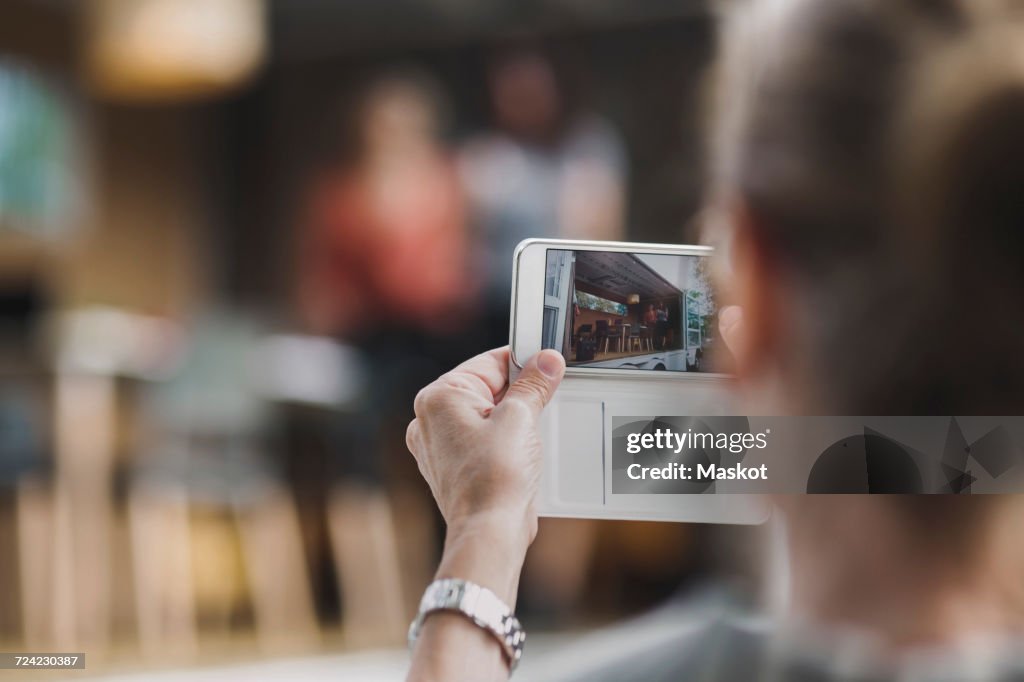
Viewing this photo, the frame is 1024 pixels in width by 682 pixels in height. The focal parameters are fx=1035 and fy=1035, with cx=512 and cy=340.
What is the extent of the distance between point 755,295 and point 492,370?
101mm

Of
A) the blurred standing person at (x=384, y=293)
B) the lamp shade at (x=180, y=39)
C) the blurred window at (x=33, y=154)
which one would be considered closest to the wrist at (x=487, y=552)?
the blurred standing person at (x=384, y=293)

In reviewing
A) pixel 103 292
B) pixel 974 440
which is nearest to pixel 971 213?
pixel 974 440

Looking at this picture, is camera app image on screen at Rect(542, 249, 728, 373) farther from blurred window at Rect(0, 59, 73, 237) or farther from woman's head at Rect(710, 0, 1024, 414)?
blurred window at Rect(0, 59, 73, 237)

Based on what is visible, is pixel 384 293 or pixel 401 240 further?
pixel 384 293

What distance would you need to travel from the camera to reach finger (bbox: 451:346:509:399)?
39cm

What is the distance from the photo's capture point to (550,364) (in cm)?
37

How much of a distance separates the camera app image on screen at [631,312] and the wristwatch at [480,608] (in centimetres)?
9

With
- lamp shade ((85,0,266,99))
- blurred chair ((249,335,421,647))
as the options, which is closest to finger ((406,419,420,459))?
blurred chair ((249,335,421,647))

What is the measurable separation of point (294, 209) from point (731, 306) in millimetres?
2156

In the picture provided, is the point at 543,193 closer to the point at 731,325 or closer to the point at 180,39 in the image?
the point at 731,325

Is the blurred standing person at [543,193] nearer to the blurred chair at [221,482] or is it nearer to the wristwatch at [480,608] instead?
the wristwatch at [480,608]

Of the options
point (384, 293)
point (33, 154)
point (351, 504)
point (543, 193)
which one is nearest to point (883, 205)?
point (543, 193)

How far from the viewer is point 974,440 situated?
0.39 meters

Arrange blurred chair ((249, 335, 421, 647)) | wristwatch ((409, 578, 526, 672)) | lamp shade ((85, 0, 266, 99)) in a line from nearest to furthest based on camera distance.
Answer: wristwatch ((409, 578, 526, 672)), blurred chair ((249, 335, 421, 647)), lamp shade ((85, 0, 266, 99))
